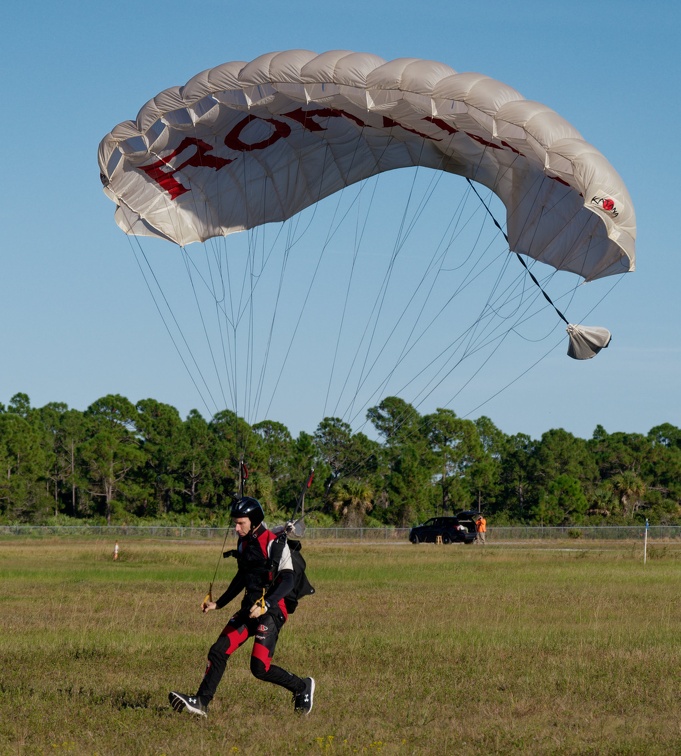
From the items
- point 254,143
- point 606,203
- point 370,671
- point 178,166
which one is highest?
point 254,143

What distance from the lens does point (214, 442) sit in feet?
277

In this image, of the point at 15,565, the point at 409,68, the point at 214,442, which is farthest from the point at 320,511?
the point at 409,68

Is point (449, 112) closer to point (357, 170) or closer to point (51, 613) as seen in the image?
point (357, 170)

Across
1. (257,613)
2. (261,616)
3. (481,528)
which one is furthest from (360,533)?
(257,613)

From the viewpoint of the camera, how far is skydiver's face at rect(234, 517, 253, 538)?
395 inches

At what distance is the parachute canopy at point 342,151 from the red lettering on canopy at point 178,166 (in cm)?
2


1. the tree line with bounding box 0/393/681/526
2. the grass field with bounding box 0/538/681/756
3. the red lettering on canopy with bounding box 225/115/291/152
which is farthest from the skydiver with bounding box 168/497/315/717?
the tree line with bounding box 0/393/681/526

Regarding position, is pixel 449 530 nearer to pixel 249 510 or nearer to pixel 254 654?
pixel 249 510

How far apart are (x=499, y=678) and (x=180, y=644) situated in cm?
470

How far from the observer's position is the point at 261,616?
9797mm

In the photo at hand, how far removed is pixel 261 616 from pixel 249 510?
1.00m

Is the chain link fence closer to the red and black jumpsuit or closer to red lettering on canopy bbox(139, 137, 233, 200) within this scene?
red lettering on canopy bbox(139, 137, 233, 200)

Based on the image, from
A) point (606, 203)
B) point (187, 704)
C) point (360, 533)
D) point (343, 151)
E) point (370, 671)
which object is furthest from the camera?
point (360, 533)

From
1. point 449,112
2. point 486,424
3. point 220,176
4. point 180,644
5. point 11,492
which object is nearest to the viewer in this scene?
point 449,112
